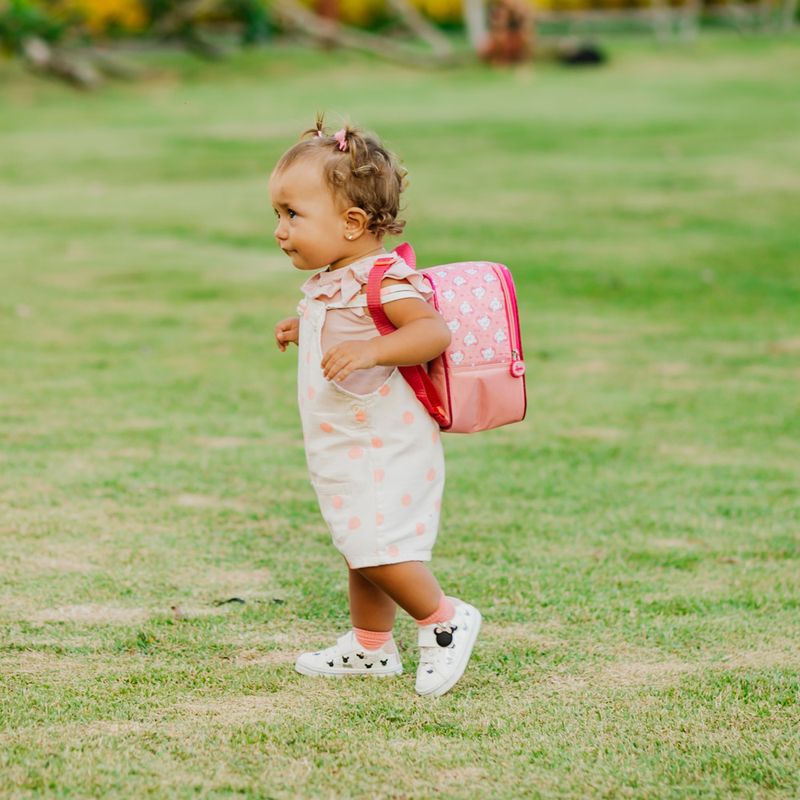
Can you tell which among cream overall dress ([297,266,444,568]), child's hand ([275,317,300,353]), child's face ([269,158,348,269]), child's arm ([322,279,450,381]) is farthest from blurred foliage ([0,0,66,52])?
child's arm ([322,279,450,381])

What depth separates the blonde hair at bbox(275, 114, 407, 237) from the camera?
310 centimetres

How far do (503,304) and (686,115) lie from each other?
18.1 metres

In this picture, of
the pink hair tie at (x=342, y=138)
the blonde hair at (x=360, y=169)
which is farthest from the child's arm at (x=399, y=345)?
the pink hair tie at (x=342, y=138)

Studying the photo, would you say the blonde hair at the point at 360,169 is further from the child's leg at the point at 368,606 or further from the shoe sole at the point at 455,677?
the shoe sole at the point at 455,677

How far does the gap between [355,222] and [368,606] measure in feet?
3.06

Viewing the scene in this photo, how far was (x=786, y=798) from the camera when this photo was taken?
269cm

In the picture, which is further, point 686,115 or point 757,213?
point 686,115

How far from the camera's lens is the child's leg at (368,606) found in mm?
3381

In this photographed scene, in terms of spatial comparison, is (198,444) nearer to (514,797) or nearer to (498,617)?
(498,617)

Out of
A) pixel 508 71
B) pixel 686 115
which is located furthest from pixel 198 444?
pixel 508 71

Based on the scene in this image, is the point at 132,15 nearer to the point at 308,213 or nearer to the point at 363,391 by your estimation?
the point at 308,213

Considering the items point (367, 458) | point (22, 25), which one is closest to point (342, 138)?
point (367, 458)

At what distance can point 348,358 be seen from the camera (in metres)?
2.97

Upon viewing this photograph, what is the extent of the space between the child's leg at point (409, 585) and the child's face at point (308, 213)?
72cm
